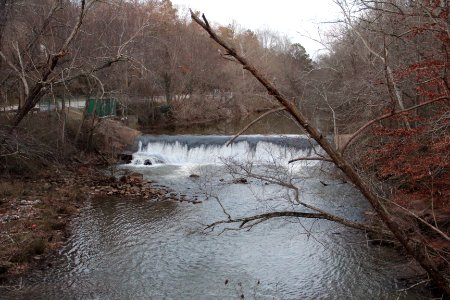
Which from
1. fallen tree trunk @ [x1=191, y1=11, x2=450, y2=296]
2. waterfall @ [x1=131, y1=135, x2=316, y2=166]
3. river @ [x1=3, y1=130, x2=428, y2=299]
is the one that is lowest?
river @ [x1=3, y1=130, x2=428, y2=299]

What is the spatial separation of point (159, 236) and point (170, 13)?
2869 centimetres

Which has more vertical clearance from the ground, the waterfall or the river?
the waterfall

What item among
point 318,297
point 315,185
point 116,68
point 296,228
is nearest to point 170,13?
point 116,68

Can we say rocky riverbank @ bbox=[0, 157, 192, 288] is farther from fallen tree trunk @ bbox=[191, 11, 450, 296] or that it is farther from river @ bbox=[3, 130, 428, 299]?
fallen tree trunk @ bbox=[191, 11, 450, 296]

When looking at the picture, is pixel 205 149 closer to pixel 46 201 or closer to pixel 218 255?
pixel 46 201

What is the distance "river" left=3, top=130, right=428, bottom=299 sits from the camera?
24.9ft

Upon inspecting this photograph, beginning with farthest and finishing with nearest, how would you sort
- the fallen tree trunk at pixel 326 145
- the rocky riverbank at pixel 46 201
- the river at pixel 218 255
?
the rocky riverbank at pixel 46 201, the river at pixel 218 255, the fallen tree trunk at pixel 326 145

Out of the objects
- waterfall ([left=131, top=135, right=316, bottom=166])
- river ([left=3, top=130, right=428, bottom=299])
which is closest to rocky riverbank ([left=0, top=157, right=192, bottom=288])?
river ([left=3, top=130, right=428, bottom=299])

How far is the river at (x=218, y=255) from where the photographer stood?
7.58 meters

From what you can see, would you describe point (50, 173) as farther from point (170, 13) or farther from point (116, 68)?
point (170, 13)

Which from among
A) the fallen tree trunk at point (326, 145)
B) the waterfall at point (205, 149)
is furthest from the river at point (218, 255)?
the waterfall at point (205, 149)

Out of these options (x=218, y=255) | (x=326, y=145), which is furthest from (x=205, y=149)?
(x=326, y=145)

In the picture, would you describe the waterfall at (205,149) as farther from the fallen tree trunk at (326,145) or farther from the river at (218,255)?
the fallen tree trunk at (326,145)

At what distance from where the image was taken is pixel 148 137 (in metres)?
21.6
